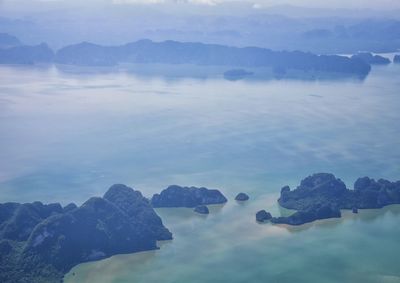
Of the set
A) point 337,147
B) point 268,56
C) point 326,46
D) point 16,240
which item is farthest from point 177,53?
point 16,240

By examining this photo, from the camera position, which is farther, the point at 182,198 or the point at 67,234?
the point at 182,198

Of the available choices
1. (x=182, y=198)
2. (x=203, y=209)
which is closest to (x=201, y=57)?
(x=182, y=198)

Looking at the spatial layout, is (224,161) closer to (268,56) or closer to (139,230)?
(139,230)

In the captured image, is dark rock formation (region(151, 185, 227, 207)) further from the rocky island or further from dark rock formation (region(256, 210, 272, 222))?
the rocky island

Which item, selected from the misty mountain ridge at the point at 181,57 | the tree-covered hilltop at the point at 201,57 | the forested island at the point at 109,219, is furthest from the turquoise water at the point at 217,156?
the misty mountain ridge at the point at 181,57

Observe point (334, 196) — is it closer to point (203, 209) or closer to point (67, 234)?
point (203, 209)

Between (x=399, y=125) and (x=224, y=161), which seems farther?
(x=399, y=125)
